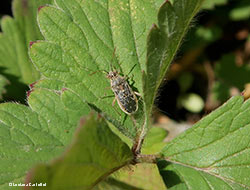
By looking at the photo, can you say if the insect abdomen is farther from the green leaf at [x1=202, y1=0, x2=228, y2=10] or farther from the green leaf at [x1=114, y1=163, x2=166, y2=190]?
the green leaf at [x1=202, y1=0, x2=228, y2=10]

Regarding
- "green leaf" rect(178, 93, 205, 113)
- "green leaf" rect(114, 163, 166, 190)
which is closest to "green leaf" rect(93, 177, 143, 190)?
"green leaf" rect(114, 163, 166, 190)

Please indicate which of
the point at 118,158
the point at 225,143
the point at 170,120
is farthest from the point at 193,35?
the point at 118,158

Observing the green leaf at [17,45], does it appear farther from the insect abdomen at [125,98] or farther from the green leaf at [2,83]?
the insect abdomen at [125,98]

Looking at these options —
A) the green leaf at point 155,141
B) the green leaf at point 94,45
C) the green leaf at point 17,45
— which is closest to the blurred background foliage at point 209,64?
the green leaf at point 17,45

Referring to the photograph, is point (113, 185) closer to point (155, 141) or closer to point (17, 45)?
point (155, 141)

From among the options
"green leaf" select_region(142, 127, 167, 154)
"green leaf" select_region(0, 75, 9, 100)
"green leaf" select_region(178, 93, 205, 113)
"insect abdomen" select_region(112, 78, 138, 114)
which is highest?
"green leaf" select_region(0, 75, 9, 100)
